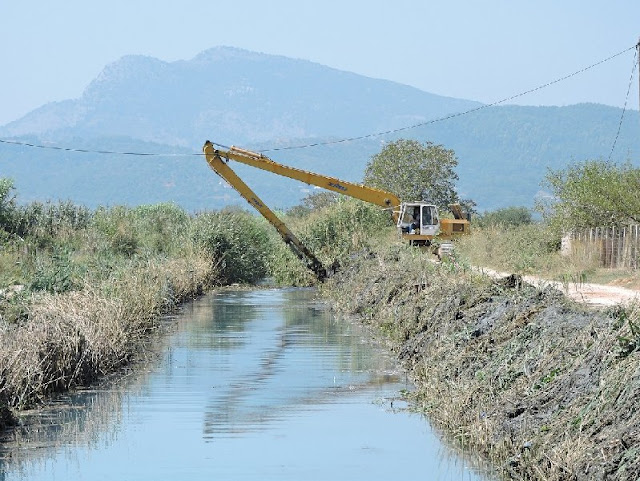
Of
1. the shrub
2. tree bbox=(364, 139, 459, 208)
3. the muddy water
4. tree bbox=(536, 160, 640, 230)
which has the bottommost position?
the muddy water

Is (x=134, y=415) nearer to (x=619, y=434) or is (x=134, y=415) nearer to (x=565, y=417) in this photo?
(x=565, y=417)

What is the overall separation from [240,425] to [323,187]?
32176 mm

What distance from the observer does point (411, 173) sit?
99.8 m

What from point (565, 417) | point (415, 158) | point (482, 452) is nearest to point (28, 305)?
point (482, 452)

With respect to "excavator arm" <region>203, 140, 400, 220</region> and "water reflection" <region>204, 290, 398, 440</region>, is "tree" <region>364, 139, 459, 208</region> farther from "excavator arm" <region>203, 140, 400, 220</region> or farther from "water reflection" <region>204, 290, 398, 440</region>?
"water reflection" <region>204, 290, 398, 440</region>

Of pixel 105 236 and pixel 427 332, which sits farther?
pixel 105 236

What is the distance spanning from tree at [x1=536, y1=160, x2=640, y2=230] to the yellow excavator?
15.1 ft

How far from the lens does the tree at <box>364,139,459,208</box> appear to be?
322ft

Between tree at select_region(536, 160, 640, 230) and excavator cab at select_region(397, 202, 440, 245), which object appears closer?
tree at select_region(536, 160, 640, 230)

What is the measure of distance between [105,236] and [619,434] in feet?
132

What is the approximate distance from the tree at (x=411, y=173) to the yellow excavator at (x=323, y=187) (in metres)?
43.7

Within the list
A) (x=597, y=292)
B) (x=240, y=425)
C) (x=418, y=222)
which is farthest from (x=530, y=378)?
(x=418, y=222)

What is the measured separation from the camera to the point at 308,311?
3859 cm

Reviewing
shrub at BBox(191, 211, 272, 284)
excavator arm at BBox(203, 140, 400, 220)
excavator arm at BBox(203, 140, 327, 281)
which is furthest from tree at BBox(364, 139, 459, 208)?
excavator arm at BBox(203, 140, 327, 281)
